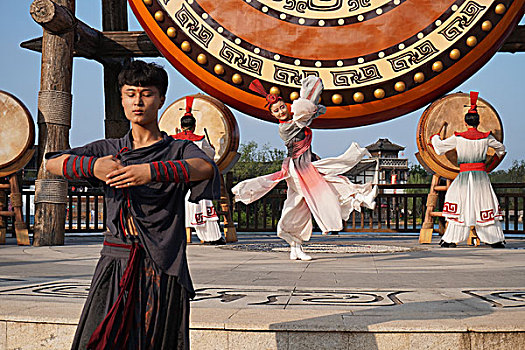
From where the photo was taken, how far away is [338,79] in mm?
7238

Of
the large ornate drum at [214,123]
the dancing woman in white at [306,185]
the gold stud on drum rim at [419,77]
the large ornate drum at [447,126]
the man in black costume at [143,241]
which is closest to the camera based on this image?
the man in black costume at [143,241]

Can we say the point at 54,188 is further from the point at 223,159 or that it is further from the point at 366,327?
the point at 366,327

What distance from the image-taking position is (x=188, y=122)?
805 cm

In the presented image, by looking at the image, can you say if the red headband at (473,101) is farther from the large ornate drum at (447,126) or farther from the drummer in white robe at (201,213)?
the drummer in white robe at (201,213)

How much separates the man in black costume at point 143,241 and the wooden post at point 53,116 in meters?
5.54

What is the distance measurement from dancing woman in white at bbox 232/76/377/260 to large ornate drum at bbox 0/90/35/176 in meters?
3.04

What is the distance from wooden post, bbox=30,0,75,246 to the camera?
24.2 feet

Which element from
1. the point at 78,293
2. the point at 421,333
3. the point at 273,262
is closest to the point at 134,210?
the point at 421,333

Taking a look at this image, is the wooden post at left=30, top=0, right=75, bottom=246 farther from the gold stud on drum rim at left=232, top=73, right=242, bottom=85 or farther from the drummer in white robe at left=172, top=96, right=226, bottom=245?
the gold stud on drum rim at left=232, top=73, right=242, bottom=85

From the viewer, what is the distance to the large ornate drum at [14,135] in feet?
24.8

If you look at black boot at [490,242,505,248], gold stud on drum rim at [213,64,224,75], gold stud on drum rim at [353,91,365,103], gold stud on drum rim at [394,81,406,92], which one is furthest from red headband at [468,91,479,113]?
gold stud on drum rim at [213,64,224,75]

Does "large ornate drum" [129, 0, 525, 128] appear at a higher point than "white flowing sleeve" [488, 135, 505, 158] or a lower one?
higher

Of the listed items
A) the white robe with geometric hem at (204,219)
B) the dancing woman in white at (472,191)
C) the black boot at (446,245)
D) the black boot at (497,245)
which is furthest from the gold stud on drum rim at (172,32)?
the black boot at (497,245)

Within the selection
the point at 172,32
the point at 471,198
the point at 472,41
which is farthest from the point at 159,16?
the point at 471,198
